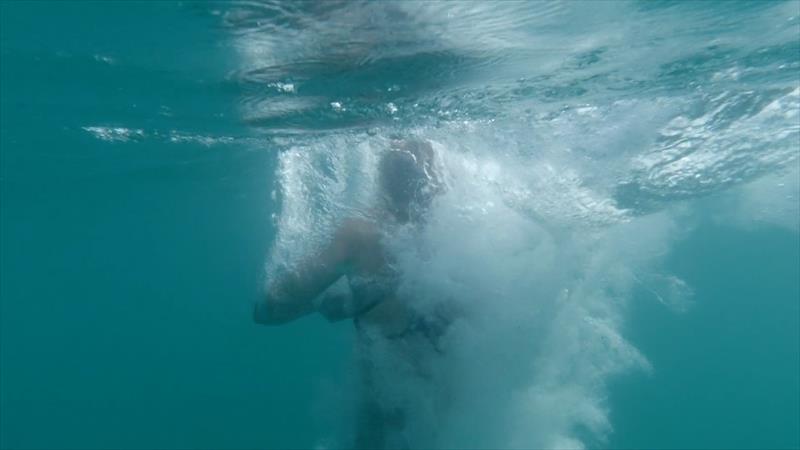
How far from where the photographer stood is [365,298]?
45.0 ft

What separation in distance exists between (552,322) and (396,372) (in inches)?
423

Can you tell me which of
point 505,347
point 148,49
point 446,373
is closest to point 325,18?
point 148,49

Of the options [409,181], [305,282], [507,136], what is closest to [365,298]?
[305,282]

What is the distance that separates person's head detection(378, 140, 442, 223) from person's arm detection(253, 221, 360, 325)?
1447 mm

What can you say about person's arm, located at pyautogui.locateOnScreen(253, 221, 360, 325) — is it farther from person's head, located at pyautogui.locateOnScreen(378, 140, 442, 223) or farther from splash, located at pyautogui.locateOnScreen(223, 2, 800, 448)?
person's head, located at pyautogui.locateOnScreen(378, 140, 442, 223)

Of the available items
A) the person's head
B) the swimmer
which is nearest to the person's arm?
the swimmer

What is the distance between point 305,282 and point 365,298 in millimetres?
1534

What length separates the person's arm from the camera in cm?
1418

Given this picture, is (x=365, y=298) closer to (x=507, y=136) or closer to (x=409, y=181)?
(x=409, y=181)

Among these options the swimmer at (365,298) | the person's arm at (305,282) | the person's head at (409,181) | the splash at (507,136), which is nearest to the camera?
the splash at (507,136)

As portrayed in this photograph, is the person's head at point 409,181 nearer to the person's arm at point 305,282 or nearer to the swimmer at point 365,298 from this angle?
the swimmer at point 365,298

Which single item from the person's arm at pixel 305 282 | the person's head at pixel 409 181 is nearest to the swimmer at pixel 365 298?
the person's arm at pixel 305 282

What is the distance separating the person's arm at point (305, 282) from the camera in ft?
46.5

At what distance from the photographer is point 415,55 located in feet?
38.9
